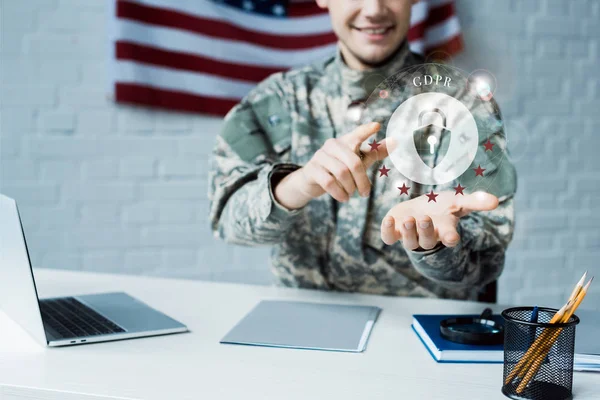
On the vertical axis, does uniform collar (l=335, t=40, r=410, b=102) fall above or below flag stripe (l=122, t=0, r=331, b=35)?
below

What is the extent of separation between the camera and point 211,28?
2.13 metres

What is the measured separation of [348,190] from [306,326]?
0.70 ft

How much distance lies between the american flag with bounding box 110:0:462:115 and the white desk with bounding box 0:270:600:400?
125 centimetres

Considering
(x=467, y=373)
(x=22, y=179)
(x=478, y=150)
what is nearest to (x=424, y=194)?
(x=478, y=150)

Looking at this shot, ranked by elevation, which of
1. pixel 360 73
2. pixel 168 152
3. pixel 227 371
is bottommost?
pixel 227 371

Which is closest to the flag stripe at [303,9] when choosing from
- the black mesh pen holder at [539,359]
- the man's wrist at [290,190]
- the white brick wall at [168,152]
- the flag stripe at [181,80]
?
the flag stripe at [181,80]

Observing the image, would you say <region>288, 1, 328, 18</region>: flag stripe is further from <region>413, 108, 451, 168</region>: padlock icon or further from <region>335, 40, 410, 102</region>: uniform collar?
<region>413, 108, 451, 168</region>: padlock icon

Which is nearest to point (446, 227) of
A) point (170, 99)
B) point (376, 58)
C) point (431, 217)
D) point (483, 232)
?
point (431, 217)

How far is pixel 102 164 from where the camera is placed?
2.15 meters

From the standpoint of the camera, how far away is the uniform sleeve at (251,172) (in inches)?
43.1

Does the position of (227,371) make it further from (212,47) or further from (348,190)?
(212,47)

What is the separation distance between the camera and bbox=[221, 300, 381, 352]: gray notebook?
34.1 inches

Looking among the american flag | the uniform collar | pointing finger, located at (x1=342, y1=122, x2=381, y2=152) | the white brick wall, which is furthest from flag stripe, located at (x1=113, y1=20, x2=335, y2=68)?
pointing finger, located at (x1=342, y1=122, x2=381, y2=152)

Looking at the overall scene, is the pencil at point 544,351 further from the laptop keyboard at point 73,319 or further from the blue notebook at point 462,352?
the laptop keyboard at point 73,319
